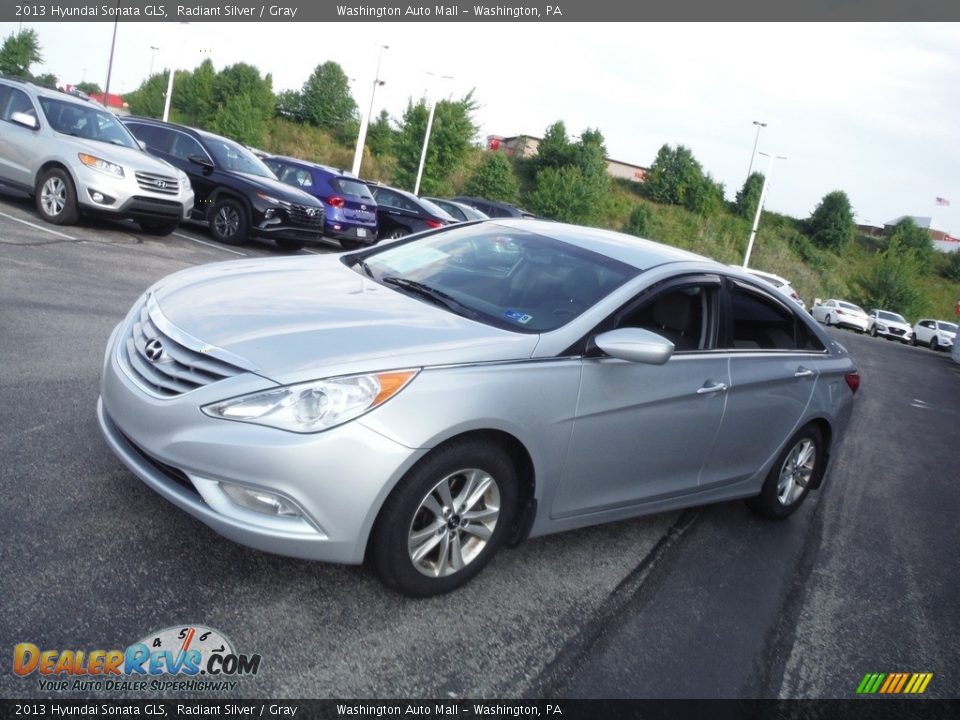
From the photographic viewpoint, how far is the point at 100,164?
1145cm

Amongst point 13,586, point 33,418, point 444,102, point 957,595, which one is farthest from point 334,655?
point 444,102

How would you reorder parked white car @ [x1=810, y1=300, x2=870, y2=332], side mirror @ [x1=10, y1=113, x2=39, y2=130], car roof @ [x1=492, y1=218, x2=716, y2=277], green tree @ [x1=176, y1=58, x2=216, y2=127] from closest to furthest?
1. car roof @ [x1=492, y1=218, x2=716, y2=277]
2. side mirror @ [x1=10, y1=113, x2=39, y2=130]
3. parked white car @ [x1=810, y1=300, x2=870, y2=332]
4. green tree @ [x1=176, y1=58, x2=216, y2=127]

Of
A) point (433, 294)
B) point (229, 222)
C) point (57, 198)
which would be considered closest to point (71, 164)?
point (57, 198)

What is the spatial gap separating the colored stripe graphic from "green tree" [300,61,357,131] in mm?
70601

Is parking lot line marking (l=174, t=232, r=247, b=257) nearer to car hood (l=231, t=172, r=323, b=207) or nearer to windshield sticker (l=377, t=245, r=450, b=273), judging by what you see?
car hood (l=231, t=172, r=323, b=207)

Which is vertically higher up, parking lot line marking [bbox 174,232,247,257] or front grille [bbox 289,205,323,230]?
front grille [bbox 289,205,323,230]

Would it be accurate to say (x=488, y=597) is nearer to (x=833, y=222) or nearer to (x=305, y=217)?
(x=305, y=217)

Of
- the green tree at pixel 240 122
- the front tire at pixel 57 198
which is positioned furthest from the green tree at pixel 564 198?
the front tire at pixel 57 198

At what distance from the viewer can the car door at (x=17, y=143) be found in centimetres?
1161

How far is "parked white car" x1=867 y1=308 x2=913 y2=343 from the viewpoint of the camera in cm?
4416

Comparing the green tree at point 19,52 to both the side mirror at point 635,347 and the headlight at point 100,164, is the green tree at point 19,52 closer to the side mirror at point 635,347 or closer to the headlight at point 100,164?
the headlight at point 100,164

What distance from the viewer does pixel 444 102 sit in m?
44.9

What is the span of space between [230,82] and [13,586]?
68797 millimetres

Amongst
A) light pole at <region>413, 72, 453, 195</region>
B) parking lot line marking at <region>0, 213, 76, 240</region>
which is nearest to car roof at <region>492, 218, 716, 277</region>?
parking lot line marking at <region>0, 213, 76, 240</region>
